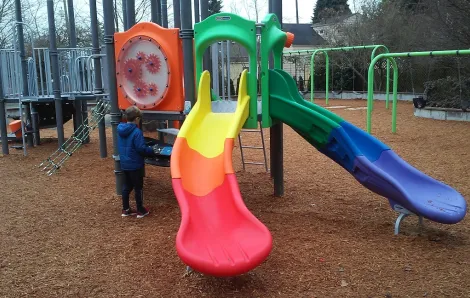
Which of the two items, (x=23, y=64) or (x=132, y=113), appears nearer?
(x=132, y=113)

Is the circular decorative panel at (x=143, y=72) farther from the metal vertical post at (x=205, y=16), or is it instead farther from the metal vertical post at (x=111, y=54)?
the metal vertical post at (x=205, y=16)

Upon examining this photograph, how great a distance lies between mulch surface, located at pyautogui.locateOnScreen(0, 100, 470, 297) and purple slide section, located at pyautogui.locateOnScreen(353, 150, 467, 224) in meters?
0.34

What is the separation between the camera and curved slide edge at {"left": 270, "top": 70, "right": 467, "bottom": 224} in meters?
4.49

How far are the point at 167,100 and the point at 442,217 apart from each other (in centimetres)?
367

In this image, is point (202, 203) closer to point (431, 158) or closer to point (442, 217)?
point (442, 217)

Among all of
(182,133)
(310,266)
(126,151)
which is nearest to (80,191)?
(126,151)

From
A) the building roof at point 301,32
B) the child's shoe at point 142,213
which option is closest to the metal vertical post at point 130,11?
the child's shoe at point 142,213

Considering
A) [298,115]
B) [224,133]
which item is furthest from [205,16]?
[224,133]

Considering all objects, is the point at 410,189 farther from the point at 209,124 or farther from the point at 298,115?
the point at 209,124

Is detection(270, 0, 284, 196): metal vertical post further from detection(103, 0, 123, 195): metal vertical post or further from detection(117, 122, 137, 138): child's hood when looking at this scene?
detection(103, 0, 123, 195): metal vertical post

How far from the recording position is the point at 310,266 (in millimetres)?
3988

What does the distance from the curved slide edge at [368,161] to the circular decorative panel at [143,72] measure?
1.55 metres

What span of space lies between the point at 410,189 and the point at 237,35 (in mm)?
2650

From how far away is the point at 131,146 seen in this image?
5.38 metres
